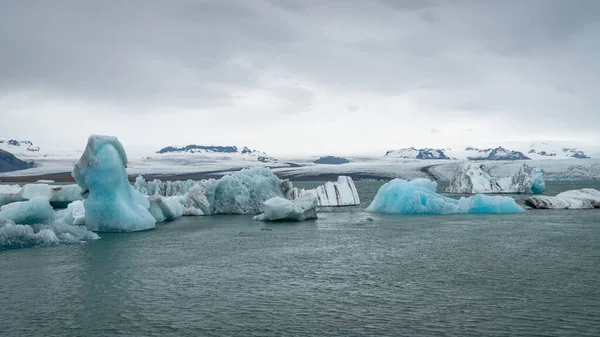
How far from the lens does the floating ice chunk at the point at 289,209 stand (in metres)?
26.6

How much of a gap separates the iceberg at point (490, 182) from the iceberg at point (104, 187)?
3584 centimetres

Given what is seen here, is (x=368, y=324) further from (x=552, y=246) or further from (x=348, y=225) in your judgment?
(x=348, y=225)

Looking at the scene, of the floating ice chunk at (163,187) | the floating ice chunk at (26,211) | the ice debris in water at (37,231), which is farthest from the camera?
the floating ice chunk at (163,187)

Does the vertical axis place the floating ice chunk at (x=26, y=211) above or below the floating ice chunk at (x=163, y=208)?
above

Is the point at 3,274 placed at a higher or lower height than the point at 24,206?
lower

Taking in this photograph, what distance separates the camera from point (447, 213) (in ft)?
101

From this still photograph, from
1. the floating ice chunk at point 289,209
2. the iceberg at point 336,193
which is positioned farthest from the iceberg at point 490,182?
the floating ice chunk at point 289,209

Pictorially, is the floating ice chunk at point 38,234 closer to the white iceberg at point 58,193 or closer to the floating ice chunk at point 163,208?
the floating ice chunk at point 163,208

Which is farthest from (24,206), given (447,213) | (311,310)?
(447,213)

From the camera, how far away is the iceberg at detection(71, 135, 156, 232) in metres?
21.8

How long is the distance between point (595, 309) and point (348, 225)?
15.3 m

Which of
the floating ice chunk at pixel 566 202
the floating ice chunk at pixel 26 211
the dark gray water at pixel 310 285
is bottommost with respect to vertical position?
the dark gray water at pixel 310 285

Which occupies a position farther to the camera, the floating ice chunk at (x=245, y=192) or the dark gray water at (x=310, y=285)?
the floating ice chunk at (x=245, y=192)

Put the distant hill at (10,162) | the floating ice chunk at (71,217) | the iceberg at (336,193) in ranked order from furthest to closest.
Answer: the distant hill at (10,162), the iceberg at (336,193), the floating ice chunk at (71,217)
